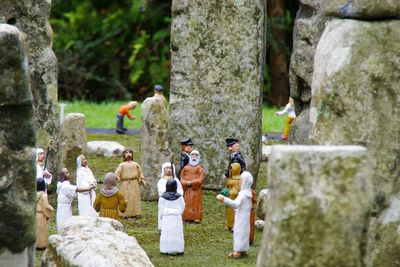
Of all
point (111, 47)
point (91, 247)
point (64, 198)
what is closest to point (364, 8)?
point (91, 247)

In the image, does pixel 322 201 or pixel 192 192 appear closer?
pixel 322 201

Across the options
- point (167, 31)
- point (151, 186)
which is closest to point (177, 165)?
point (151, 186)

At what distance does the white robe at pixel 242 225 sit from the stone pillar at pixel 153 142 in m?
4.18

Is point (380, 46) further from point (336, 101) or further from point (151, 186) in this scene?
point (151, 186)

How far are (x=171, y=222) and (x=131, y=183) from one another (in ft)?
8.88

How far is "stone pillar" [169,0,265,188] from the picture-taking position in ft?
76.4

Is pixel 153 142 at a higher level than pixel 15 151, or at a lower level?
Result: lower

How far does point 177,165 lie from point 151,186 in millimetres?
1161

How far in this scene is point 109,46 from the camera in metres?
39.5

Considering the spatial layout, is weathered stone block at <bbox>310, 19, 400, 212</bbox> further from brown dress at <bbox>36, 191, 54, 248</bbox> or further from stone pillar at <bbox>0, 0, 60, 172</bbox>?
stone pillar at <bbox>0, 0, 60, 172</bbox>

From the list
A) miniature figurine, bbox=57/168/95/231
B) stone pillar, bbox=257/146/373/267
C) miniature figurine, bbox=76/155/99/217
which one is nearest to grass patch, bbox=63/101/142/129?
miniature figurine, bbox=76/155/99/217

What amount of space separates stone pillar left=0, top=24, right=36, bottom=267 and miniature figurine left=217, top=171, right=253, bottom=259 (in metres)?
3.96

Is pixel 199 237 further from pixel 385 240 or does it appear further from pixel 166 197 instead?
pixel 385 240

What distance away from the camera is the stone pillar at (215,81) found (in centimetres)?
2330
